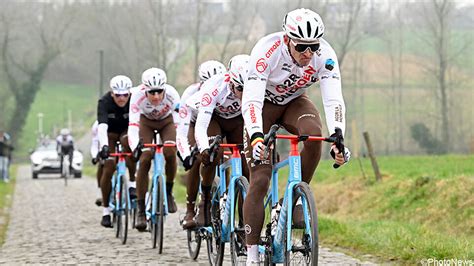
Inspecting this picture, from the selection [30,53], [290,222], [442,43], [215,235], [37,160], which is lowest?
[215,235]

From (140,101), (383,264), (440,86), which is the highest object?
(440,86)

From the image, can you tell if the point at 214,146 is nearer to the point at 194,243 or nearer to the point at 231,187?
the point at 231,187

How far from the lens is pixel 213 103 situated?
356 inches

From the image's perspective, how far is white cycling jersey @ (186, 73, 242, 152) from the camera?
884 cm

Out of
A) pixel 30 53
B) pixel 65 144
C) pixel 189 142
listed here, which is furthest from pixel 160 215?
pixel 30 53

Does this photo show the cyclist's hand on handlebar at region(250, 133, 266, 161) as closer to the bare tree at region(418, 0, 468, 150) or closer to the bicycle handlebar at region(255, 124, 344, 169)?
the bicycle handlebar at region(255, 124, 344, 169)

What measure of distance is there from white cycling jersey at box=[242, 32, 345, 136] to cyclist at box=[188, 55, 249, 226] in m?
1.20

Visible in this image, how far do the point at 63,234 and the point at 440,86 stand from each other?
1564 inches

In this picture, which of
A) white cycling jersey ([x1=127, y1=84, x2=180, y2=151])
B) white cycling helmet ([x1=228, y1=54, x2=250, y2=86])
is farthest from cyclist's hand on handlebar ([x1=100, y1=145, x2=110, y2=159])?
white cycling helmet ([x1=228, y1=54, x2=250, y2=86])

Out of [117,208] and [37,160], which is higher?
[37,160]

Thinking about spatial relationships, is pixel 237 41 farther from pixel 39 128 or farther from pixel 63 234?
pixel 39 128

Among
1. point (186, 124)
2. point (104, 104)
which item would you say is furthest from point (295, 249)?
point (104, 104)

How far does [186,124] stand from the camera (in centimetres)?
1006

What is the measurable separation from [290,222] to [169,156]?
542 cm
